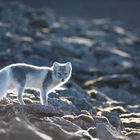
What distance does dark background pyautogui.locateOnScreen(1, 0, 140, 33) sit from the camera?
131 m

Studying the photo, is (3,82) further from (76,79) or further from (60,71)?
(76,79)

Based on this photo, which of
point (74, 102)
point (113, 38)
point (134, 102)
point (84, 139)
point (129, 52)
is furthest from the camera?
point (113, 38)

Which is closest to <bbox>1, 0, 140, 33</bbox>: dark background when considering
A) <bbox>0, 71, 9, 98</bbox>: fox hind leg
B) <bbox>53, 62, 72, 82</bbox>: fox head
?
<bbox>53, 62, 72, 82</bbox>: fox head

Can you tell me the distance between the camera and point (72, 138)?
72.2 feet

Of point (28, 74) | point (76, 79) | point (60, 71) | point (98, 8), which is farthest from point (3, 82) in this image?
point (98, 8)

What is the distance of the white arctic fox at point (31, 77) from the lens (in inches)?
976

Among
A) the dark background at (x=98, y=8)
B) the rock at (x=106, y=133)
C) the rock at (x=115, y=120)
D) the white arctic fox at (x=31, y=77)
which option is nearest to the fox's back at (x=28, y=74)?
the white arctic fox at (x=31, y=77)

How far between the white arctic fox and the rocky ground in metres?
0.66

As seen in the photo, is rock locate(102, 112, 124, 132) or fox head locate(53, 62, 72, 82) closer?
fox head locate(53, 62, 72, 82)

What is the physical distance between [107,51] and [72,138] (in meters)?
54.9

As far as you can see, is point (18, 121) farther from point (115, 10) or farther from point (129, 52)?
point (115, 10)

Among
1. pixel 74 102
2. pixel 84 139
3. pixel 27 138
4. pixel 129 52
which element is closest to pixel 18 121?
pixel 27 138

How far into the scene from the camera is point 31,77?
25625mm

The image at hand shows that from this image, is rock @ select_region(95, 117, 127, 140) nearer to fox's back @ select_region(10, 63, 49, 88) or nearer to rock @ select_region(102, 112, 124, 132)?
rock @ select_region(102, 112, 124, 132)
